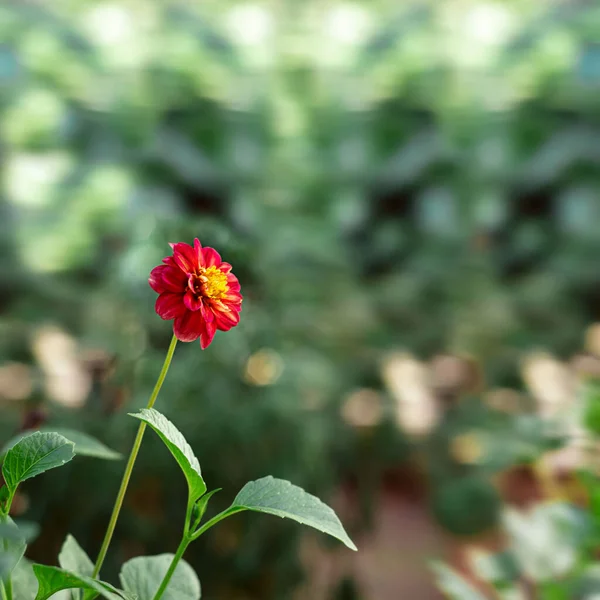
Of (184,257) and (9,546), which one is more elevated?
(184,257)

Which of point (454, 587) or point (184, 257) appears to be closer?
point (184, 257)

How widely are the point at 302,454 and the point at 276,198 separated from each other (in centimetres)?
80

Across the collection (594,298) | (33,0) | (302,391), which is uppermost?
(33,0)

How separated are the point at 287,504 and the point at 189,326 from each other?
0.25ft

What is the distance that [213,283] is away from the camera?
294 mm

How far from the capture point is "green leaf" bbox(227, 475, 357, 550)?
0.87 ft

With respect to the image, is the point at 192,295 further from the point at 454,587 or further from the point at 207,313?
the point at 454,587

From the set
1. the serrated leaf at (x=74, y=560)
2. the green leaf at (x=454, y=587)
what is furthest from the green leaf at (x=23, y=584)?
the green leaf at (x=454, y=587)

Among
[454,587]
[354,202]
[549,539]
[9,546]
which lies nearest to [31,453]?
[9,546]

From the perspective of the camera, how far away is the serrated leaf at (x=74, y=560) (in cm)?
30

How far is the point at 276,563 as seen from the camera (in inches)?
39.6

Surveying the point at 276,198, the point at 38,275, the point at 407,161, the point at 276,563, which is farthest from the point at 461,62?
the point at 276,563

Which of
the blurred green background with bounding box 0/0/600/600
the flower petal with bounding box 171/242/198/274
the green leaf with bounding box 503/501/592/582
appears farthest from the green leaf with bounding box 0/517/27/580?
the blurred green background with bounding box 0/0/600/600

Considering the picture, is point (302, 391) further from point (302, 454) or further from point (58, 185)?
point (58, 185)
